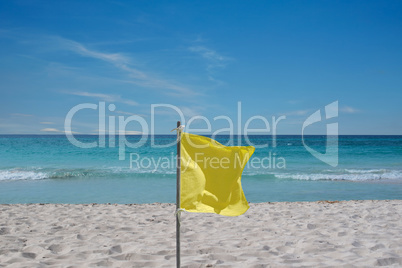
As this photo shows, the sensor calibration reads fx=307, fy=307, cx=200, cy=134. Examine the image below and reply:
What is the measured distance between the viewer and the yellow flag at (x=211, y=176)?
2.77m

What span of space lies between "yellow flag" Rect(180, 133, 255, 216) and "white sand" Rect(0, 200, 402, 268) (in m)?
1.53

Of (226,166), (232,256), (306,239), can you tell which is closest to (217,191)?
(226,166)

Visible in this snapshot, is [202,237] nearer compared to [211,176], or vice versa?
[211,176]

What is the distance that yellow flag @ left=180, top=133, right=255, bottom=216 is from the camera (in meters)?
2.77

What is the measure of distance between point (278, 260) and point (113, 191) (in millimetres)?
8784

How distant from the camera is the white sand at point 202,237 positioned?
4.16 m

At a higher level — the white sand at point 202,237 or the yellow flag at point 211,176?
the yellow flag at point 211,176

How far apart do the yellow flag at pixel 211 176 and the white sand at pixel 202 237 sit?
60.4 inches

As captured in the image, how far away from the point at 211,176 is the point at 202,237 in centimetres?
291

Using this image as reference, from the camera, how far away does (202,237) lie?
212 inches

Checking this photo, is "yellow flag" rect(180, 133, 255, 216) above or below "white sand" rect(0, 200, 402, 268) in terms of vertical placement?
above

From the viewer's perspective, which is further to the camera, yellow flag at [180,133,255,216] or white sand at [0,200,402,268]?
white sand at [0,200,402,268]

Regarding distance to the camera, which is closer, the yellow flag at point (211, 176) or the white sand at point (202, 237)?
the yellow flag at point (211, 176)

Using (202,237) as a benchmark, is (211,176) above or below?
above
